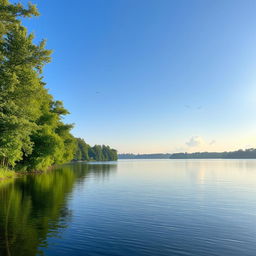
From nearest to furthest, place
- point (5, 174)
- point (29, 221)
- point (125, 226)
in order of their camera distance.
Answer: point (125, 226)
point (29, 221)
point (5, 174)

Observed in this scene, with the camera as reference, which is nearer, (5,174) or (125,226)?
(125,226)

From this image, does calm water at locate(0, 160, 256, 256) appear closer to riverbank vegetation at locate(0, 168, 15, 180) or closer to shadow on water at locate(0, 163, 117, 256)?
shadow on water at locate(0, 163, 117, 256)

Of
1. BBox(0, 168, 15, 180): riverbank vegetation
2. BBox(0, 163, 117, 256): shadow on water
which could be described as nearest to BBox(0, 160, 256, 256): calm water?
BBox(0, 163, 117, 256): shadow on water

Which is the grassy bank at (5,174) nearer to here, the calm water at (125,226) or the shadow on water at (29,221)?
the shadow on water at (29,221)

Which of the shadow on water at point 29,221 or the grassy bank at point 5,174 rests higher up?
the grassy bank at point 5,174

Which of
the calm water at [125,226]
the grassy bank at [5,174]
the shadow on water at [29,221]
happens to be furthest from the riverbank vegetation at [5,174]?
the calm water at [125,226]

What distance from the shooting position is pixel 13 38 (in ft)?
87.5

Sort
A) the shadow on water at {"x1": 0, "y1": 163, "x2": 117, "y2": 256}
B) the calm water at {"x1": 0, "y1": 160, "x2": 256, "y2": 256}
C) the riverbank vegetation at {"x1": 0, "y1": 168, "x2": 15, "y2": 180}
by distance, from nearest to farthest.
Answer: the shadow on water at {"x1": 0, "y1": 163, "x2": 117, "y2": 256}, the calm water at {"x1": 0, "y1": 160, "x2": 256, "y2": 256}, the riverbank vegetation at {"x1": 0, "y1": 168, "x2": 15, "y2": 180}

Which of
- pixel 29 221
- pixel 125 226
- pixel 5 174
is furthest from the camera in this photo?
pixel 5 174

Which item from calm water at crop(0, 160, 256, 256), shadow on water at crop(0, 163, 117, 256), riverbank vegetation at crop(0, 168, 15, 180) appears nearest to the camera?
shadow on water at crop(0, 163, 117, 256)

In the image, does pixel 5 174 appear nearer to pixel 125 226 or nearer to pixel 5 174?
pixel 5 174

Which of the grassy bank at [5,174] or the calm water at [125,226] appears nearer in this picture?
the calm water at [125,226]

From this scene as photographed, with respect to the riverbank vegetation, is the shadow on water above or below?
below

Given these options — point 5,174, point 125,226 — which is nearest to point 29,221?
point 125,226
